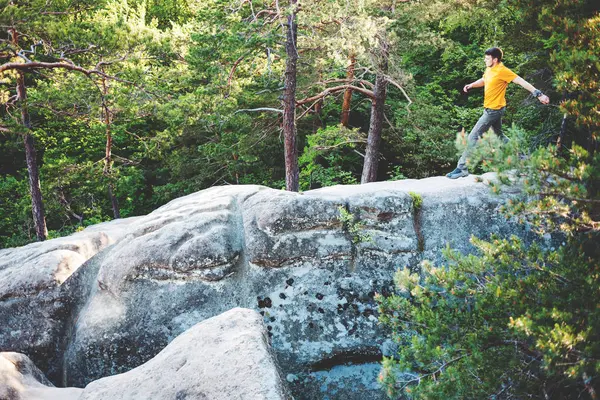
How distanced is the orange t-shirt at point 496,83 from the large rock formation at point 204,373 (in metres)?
4.86

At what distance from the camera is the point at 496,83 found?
6.95m

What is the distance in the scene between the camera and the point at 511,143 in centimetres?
348

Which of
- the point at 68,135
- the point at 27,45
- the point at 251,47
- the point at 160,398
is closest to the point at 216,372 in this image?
the point at 160,398

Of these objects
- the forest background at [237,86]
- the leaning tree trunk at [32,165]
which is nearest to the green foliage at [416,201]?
the forest background at [237,86]

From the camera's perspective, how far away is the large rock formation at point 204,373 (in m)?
4.14

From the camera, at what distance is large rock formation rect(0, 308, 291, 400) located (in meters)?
4.14

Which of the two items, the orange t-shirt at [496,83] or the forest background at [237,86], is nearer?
the orange t-shirt at [496,83]

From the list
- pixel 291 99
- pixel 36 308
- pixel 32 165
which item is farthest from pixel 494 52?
pixel 32 165

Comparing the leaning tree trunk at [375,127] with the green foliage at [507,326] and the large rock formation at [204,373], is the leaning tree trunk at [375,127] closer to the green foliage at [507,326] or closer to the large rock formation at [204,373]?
the large rock formation at [204,373]

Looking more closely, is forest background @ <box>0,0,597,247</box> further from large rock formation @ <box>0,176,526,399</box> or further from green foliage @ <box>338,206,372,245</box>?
green foliage @ <box>338,206,372,245</box>

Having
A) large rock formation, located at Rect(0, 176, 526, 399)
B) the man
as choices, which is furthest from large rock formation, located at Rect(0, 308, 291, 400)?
the man

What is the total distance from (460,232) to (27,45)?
15054mm

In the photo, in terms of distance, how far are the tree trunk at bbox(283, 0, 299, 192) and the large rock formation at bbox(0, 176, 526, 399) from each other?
5.22m

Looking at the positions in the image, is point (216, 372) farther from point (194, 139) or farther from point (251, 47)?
point (194, 139)
